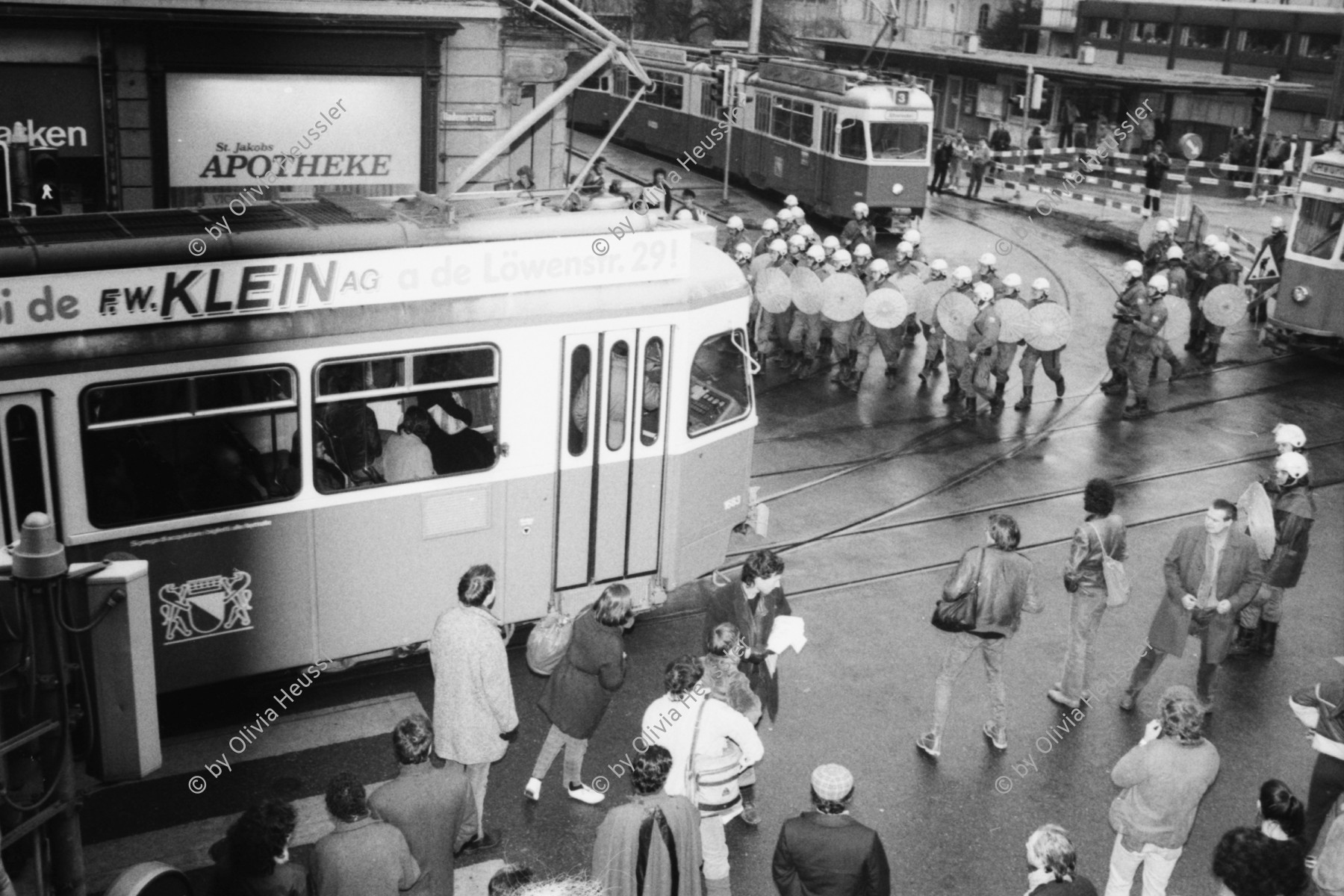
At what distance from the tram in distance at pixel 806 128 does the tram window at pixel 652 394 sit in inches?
640

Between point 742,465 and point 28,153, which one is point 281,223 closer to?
point 742,465

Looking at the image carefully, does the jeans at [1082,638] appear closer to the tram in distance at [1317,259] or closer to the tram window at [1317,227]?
the tram in distance at [1317,259]

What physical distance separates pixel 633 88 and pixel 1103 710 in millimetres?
33702

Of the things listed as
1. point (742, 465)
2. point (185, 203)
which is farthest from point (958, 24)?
point (742, 465)

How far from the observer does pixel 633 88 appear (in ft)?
136

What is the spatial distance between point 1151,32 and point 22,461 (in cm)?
5268

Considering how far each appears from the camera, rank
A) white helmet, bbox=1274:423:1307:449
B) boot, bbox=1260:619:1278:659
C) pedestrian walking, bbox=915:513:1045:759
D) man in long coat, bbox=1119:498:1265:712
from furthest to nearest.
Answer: boot, bbox=1260:619:1278:659 < white helmet, bbox=1274:423:1307:449 < man in long coat, bbox=1119:498:1265:712 < pedestrian walking, bbox=915:513:1045:759

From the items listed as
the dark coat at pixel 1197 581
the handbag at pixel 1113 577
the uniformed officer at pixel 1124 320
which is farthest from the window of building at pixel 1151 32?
the handbag at pixel 1113 577

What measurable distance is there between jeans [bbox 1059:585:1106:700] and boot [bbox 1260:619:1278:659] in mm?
1901

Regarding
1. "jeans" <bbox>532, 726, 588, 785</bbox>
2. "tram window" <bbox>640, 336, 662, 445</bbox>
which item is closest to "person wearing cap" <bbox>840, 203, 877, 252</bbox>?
"tram window" <bbox>640, 336, 662, 445</bbox>

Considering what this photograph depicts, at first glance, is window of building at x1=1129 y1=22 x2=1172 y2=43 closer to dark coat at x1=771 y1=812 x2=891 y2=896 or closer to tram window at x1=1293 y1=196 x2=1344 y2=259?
tram window at x1=1293 y1=196 x2=1344 y2=259

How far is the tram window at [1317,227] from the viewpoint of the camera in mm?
20203

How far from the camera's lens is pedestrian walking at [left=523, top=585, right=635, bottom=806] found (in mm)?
Answer: 8078

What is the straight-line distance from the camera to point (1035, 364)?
58.2 feet
